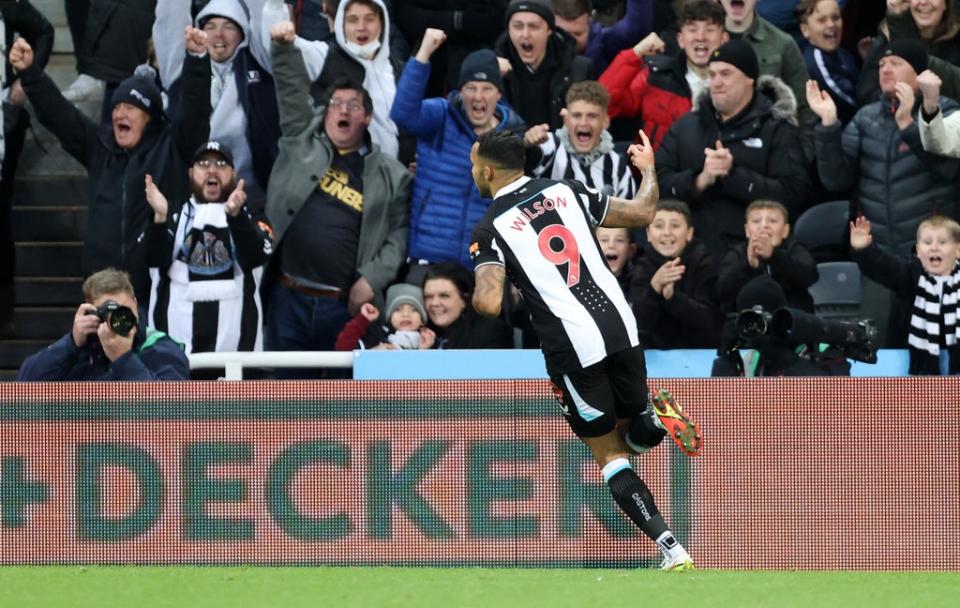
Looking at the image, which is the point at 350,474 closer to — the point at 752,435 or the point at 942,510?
the point at 752,435

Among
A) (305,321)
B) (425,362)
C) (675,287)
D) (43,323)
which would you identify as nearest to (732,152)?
(675,287)

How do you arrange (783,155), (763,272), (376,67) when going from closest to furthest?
(763,272)
(783,155)
(376,67)

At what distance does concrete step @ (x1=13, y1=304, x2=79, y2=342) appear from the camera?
13.8m

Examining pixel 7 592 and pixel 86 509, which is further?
pixel 86 509

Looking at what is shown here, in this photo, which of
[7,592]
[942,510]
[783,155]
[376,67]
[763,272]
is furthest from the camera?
[376,67]

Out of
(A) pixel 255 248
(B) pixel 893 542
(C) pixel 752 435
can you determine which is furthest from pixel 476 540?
(A) pixel 255 248

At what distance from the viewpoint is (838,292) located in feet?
38.2

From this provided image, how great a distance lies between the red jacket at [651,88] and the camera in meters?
12.4

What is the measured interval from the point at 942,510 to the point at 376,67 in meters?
5.26

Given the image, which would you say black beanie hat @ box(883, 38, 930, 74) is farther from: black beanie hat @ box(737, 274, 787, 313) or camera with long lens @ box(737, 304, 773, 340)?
camera with long lens @ box(737, 304, 773, 340)

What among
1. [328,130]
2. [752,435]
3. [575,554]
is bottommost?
[575,554]

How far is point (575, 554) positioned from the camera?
9570 mm

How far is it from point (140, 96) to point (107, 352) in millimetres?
2946

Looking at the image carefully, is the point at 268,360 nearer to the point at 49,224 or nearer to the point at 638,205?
the point at 638,205
